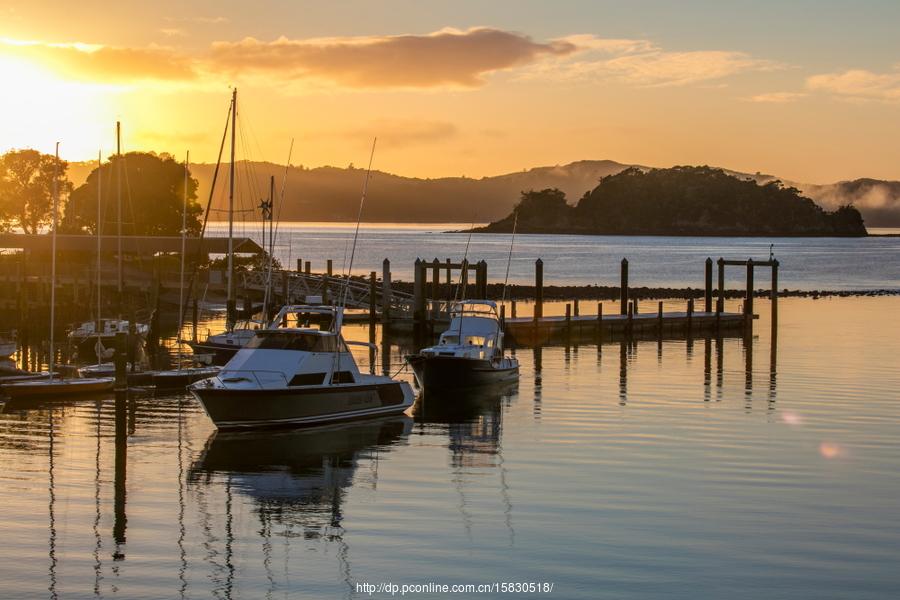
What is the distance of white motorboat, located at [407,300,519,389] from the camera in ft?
128

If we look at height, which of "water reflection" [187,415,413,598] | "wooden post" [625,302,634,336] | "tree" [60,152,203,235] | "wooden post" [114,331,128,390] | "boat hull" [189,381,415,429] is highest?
"tree" [60,152,203,235]

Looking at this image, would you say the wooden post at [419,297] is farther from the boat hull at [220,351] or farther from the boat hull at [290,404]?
the boat hull at [290,404]

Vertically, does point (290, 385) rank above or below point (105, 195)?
below

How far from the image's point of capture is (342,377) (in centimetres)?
3278

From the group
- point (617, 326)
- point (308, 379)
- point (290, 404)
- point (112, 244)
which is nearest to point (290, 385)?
point (290, 404)

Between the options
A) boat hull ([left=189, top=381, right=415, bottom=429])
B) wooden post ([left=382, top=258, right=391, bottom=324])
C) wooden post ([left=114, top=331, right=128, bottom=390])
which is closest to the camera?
wooden post ([left=114, top=331, right=128, bottom=390])

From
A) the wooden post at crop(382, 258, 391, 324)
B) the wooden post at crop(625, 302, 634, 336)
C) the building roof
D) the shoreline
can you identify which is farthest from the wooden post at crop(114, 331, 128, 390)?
the shoreline

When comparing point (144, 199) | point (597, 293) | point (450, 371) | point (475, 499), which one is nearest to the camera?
point (475, 499)

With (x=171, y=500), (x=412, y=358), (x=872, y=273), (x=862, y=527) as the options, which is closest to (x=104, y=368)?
(x=412, y=358)

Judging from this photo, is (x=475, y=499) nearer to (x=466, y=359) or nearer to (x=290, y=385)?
(x=290, y=385)

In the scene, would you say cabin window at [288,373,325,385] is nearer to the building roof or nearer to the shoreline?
the building roof

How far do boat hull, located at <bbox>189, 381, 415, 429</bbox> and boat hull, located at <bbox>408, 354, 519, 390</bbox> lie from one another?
5.09 meters

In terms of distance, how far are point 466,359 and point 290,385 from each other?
9371 mm

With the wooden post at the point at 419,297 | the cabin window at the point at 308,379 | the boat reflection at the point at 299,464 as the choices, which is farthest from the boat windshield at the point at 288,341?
the wooden post at the point at 419,297
